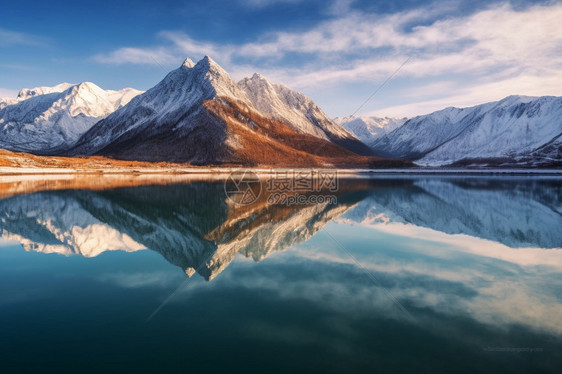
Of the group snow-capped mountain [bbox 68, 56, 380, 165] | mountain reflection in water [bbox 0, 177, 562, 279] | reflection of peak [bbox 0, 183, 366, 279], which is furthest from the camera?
snow-capped mountain [bbox 68, 56, 380, 165]

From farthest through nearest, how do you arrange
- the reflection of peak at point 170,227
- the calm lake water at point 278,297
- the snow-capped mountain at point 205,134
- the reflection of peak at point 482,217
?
the snow-capped mountain at point 205,134
the reflection of peak at point 482,217
the reflection of peak at point 170,227
the calm lake water at point 278,297

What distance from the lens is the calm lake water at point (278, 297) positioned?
813cm

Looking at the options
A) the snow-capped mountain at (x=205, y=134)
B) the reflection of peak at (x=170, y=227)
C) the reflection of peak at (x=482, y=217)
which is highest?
the snow-capped mountain at (x=205, y=134)

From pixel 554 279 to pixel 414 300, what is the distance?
688 centimetres

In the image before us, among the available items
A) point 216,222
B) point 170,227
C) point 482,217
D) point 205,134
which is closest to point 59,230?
point 170,227

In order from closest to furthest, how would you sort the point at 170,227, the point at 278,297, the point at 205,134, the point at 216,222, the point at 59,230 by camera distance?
1. the point at 278,297
2. the point at 59,230
3. the point at 170,227
4. the point at 216,222
5. the point at 205,134

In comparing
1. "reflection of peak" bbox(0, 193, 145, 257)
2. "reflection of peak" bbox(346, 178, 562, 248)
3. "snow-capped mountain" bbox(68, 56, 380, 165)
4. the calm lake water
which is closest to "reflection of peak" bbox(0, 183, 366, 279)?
"reflection of peak" bbox(0, 193, 145, 257)

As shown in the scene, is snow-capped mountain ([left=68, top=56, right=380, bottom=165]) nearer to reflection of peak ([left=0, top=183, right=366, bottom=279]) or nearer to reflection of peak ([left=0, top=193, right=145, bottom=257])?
reflection of peak ([left=0, top=183, right=366, bottom=279])

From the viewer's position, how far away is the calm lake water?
8133mm

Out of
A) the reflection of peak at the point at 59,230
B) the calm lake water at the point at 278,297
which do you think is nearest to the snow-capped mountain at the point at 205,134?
the reflection of peak at the point at 59,230

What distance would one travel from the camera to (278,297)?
466 inches

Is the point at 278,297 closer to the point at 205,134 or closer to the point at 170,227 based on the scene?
the point at 170,227

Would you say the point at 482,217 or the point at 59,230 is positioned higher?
the point at 59,230

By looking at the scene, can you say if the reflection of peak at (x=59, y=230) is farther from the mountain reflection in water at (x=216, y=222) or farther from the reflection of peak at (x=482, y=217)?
the reflection of peak at (x=482, y=217)
